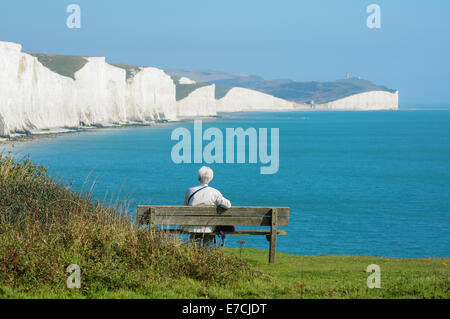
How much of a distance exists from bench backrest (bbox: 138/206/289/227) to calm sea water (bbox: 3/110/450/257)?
2.76m

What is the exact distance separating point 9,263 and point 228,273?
8.13ft

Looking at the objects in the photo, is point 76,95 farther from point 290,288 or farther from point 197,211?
point 290,288

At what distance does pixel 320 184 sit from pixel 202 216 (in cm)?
3439

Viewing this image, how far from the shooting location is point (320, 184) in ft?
140

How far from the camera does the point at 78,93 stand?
3605 inches

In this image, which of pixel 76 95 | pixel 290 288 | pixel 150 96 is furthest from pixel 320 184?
pixel 150 96

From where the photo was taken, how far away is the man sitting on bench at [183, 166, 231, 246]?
8898mm

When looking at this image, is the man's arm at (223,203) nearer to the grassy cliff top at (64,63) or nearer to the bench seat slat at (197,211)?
the bench seat slat at (197,211)

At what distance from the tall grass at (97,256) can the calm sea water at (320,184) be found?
3.19 meters

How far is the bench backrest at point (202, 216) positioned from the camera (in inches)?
343

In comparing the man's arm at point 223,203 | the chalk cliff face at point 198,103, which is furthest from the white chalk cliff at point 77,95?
the man's arm at point 223,203

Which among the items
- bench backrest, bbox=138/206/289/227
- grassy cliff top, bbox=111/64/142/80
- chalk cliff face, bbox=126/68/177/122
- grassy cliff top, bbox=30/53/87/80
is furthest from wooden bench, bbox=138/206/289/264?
grassy cliff top, bbox=111/64/142/80
